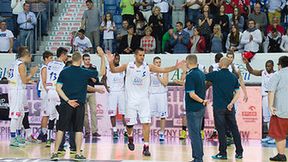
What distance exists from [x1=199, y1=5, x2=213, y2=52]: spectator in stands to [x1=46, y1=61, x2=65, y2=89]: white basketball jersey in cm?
707

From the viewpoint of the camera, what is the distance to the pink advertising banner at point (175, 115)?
19.0 m

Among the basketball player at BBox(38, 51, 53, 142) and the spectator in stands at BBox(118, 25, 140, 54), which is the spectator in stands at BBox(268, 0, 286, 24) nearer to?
the spectator in stands at BBox(118, 25, 140, 54)

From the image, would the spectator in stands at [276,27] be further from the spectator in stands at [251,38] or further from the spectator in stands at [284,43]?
the spectator in stands at [251,38]

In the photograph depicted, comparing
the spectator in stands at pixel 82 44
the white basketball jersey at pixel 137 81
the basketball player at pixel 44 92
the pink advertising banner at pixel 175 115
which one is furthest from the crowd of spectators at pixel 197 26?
the white basketball jersey at pixel 137 81

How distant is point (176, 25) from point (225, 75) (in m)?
9.10

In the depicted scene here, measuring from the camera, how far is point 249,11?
24.3m

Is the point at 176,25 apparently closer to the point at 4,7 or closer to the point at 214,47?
the point at 214,47

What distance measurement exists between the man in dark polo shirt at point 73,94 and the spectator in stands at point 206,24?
9244 millimetres

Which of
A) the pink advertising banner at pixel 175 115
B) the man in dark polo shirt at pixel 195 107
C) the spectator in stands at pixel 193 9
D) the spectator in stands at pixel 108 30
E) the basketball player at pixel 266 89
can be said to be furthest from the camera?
the spectator in stands at pixel 193 9

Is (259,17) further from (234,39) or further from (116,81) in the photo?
(116,81)

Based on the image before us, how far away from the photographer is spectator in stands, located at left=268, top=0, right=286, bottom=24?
24000mm

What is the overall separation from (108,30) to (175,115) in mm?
5869

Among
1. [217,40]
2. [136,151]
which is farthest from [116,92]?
[217,40]

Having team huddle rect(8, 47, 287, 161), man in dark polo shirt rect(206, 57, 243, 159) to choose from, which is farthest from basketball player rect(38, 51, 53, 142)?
man in dark polo shirt rect(206, 57, 243, 159)
